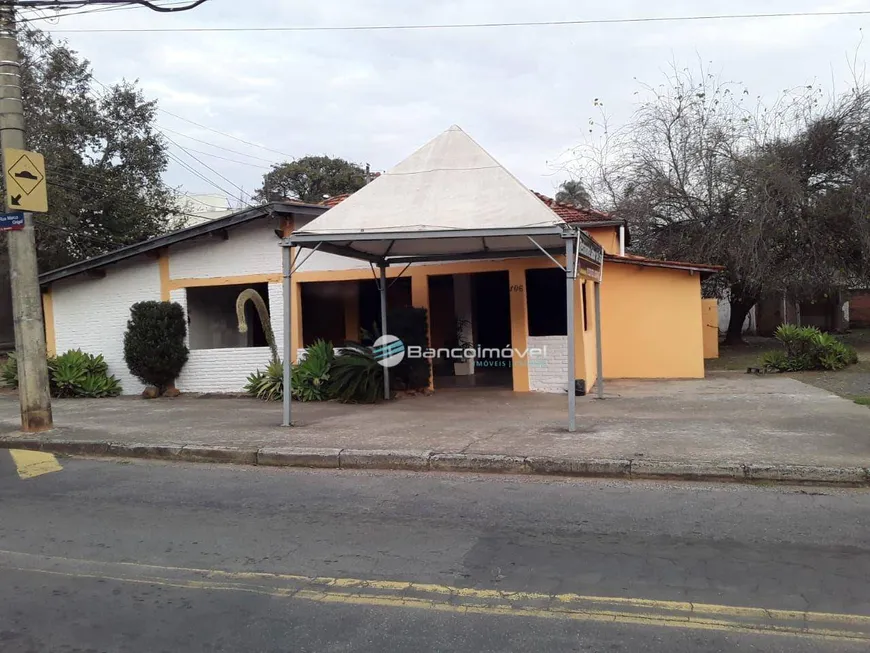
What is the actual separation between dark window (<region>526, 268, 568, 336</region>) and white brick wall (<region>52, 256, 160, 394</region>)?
7727mm

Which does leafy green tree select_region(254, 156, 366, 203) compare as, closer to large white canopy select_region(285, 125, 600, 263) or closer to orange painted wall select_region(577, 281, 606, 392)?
orange painted wall select_region(577, 281, 606, 392)

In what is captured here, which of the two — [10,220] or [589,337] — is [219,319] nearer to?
[10,220]

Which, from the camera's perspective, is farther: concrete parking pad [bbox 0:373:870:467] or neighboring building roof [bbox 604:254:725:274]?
neighboring building roof [bbox 604:254:725:274]

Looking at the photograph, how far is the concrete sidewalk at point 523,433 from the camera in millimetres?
6980

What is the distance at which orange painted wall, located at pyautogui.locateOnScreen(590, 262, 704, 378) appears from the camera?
1469cm

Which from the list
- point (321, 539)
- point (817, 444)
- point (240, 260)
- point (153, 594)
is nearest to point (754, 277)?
point (817, 444)

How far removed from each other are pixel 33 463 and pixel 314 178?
32.8 metres

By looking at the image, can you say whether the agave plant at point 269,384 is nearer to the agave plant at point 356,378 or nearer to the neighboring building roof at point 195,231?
the agave plant at point 356,378

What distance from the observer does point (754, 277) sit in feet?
60.5

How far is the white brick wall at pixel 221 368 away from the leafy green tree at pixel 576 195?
11739 millimetres

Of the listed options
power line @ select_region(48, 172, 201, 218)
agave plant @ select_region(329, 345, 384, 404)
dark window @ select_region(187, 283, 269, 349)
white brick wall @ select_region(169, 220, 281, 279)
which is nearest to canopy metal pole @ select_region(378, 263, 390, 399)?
agave plant @ select_region(329, 345, 384, 404)

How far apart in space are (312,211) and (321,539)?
28.2 ft

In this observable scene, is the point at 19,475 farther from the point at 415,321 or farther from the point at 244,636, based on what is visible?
the point at 415,321

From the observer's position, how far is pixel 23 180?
9070mm
